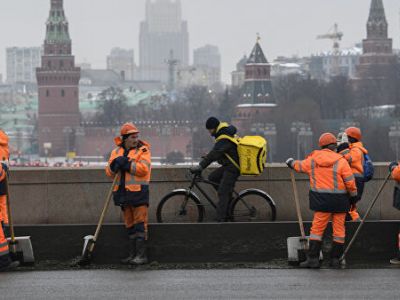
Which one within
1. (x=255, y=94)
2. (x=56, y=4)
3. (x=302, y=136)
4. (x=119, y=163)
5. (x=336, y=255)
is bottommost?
(x=302, y=136)

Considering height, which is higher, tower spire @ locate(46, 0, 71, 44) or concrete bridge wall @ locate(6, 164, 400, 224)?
tower spire @ locate(46, 0, 71, 44)

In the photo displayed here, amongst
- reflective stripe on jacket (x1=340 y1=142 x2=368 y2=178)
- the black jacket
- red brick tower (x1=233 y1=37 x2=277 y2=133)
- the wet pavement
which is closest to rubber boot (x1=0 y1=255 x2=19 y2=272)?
the wet pavement

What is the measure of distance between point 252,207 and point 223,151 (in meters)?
0.81

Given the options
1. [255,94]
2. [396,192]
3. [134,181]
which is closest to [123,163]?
[134,181]

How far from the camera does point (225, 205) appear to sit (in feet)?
68.1

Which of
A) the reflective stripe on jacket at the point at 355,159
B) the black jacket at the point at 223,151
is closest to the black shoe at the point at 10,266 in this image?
the black jacket at the point at 223,151

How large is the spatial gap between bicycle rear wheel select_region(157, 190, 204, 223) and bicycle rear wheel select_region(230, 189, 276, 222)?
412 mm

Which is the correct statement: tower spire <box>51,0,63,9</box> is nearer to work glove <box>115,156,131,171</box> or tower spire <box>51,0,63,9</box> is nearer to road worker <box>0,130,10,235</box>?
road worker <box>0,130,10,235</box>

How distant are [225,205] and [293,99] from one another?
154228mm

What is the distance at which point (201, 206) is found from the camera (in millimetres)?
21156

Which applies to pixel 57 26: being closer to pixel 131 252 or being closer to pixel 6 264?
pixel 131 252

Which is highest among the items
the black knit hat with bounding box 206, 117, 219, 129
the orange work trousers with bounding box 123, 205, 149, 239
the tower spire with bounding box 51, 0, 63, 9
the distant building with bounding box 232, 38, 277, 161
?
the tower spire with bounding box 51, 0, 63, 9

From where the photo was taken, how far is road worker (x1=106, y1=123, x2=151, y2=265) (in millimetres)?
18875

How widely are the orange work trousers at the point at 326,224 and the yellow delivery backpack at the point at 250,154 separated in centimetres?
219
